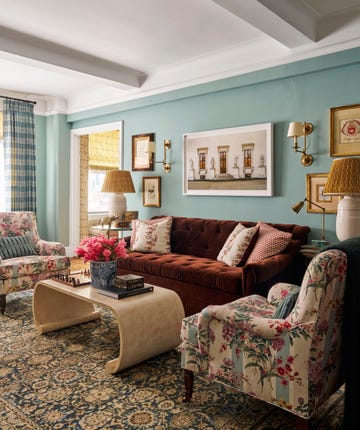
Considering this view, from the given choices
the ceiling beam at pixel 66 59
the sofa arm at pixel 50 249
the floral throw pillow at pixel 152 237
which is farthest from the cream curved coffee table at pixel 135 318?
the ceiling beam at pixel 66 59

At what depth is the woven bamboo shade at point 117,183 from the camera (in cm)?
507

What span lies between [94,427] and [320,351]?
1.15 m

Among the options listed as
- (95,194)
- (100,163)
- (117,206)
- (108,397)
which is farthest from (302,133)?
(95,194)

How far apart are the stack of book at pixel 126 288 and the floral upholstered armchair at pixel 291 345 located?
2.71 ft

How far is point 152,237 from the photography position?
4387 millimetres

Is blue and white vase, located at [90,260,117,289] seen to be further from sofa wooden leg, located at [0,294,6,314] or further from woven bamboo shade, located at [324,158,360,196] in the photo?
woven bamboo shade, located at [324,158,360,196]

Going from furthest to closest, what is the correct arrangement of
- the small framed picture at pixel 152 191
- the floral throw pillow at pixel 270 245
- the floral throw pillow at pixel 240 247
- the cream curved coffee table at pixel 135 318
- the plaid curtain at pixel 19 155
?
the plaid curtain at pixel 19 155 < the small framed picture at pixel 152 191 < the floral throw pillow at pixel 240 247 < the floral throw pillow at pixel 270 245 < the cream curved coffee table at pixel 135 318

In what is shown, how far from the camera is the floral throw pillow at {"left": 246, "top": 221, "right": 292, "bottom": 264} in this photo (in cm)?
338

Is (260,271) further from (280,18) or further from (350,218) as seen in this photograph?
(280,18)

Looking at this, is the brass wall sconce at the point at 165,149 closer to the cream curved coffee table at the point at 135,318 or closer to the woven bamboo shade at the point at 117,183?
the woven bamboo shade at the point at 117,183

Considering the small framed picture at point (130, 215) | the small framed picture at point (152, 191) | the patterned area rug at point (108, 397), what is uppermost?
the small framed picture at point (152, 191)

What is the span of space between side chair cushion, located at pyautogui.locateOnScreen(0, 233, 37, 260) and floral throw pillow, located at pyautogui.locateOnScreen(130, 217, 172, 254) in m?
1.14

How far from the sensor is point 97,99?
230 inches

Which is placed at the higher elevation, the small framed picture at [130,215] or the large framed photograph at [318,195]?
the large framed photograph at [318,195]
